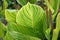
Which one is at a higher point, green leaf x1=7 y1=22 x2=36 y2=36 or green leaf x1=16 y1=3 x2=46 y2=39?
A: green leaf x1=16 y1=3 x2=46 y2=39

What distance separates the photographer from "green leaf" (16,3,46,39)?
55 cm

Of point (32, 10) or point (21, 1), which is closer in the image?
point (32, 10)

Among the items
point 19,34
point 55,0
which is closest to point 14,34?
point 19,34

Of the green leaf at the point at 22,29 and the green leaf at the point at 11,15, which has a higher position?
the green leaf at the point at 11,15

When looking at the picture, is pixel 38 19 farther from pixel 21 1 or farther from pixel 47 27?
pixel 21 1

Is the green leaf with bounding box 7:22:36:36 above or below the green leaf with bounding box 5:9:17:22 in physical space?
below

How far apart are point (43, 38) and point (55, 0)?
13cm

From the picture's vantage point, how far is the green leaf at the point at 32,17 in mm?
548

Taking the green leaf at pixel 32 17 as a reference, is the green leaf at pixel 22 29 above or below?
below

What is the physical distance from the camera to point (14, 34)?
0.55 meters

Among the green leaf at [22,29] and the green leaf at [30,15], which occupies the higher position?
the green leaf at [30,15]

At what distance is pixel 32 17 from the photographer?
1.83ft

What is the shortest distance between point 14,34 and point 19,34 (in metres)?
0.02

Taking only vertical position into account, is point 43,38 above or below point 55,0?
below
